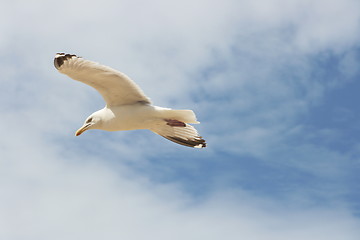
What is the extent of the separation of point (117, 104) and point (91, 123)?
72 centimetres

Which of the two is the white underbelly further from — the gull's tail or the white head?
the gull's tail

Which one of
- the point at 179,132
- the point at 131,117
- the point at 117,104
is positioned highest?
the point at 179,132

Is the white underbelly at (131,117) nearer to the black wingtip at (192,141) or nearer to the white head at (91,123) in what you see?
the white head at (91,123)

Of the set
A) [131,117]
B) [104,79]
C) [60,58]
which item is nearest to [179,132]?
[131,117]

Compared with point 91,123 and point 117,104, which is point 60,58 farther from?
point 91,123

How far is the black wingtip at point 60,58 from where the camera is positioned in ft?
38.9

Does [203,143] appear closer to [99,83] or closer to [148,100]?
[148,100]

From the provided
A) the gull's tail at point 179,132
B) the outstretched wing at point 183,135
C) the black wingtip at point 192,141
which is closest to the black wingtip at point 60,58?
the gull's tail at point 179,132

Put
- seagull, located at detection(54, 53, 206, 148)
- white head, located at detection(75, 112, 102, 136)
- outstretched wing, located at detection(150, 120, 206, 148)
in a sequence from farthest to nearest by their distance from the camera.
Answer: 1. outstretched wing, located at detection(150, 120, 206, 148)
2. white head, located at detection(75, 112, 102, 136)
3. seagull, located at detection(54, 53, 206, 148)

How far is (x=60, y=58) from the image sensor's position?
11.9m

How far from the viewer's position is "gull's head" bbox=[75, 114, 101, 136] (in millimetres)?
12930

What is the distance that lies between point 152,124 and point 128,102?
67 centimetres

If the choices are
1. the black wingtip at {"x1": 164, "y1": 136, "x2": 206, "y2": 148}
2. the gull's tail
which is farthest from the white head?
the black wingtip at {"x1": 164, "y1": 136, "x2": 206, "y2": 148}

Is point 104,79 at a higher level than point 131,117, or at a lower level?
higher
